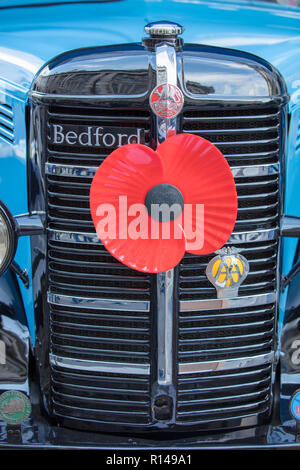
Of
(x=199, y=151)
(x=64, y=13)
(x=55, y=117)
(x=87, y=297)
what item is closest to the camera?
(x=199, y=151)

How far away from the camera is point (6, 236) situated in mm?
1982

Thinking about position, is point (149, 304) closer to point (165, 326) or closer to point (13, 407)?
point (165, 326)

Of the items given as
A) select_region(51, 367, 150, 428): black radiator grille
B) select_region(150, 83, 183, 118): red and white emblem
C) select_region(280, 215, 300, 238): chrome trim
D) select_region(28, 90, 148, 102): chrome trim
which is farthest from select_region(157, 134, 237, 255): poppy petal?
select_region(51, 367, 150, 428): black radiator grille

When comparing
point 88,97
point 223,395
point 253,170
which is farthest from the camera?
point 223,395

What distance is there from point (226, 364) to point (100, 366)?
517 millimetres

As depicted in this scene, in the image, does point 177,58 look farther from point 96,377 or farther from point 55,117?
point 96,377

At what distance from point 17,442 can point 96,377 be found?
389 mm

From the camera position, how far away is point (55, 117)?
2.05 meters

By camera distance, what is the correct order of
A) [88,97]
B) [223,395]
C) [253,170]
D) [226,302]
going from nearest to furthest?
[88,97] → [253,170] → [226,302] → [223,395]

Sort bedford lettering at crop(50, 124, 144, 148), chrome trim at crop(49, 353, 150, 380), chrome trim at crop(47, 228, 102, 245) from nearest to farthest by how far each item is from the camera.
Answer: bedford lettering at crop(50, 124, 144, 148), chrome trim at crop(47, 228, 102, 245), chrome trim at crop(49, 353, 150, 380)

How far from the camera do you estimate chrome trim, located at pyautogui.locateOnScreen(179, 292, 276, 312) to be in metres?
2.16

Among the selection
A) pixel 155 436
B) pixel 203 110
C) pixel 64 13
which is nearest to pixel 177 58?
pixel 203 110

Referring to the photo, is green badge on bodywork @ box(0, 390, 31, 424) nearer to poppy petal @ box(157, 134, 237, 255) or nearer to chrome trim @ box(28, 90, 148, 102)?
poppy petal @ box(157, 134, 237, 255)

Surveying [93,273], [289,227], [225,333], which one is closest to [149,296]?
[93,273]
